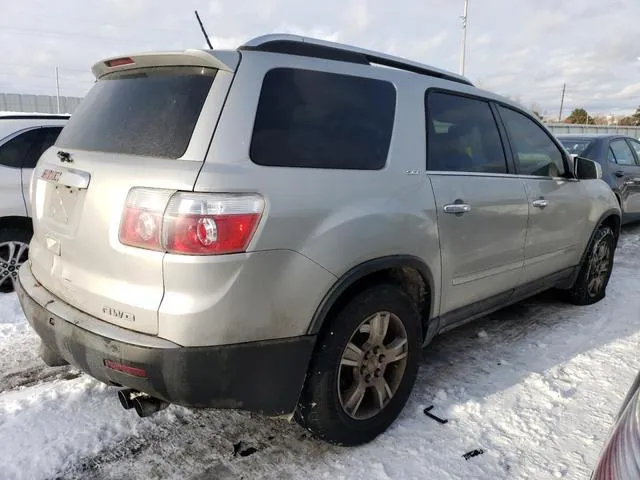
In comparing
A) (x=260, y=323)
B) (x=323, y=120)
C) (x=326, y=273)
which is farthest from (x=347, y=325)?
(x=323, y=120)

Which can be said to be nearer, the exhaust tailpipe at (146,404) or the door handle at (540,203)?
the exhaust tailpipe at (146,404)

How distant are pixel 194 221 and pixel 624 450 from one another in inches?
61.0

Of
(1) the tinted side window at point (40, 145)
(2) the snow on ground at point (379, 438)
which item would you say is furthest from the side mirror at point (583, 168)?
(1) the tinted side window at point (40, 145)

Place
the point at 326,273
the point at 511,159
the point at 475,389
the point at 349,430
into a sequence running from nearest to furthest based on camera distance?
the point at 326,273, the point at 349,430, the point at 475,389, the point at 511,159

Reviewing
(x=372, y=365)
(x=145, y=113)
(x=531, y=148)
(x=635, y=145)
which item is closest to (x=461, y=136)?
(x=531, y=148)

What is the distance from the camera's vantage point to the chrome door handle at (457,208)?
3020 millimetres

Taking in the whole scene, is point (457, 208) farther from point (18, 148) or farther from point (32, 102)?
point (32, 102)

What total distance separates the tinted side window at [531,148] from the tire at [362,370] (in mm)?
1699

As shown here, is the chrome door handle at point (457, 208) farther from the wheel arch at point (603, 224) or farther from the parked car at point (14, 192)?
the parked car at point (14, 192)

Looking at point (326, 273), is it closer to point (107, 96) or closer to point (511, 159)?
point (107, 96)

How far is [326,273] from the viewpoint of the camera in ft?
7.70

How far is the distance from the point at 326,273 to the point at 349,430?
877 millimetres

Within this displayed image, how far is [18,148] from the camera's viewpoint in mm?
5043

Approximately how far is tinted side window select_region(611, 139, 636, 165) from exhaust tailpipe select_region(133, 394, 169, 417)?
7.90 metres
